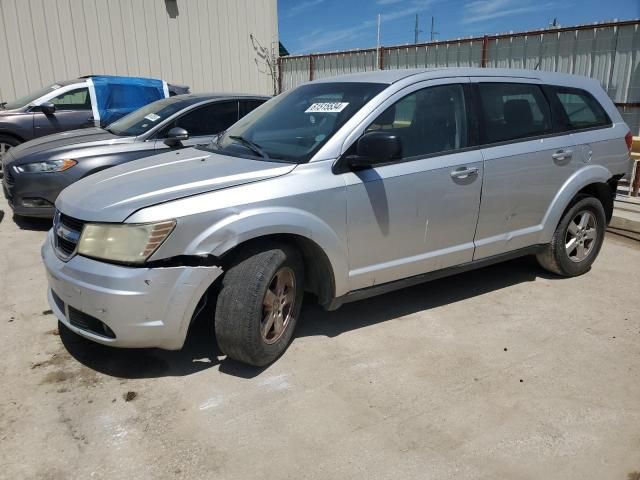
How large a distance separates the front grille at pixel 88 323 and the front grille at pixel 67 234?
331 millimetres

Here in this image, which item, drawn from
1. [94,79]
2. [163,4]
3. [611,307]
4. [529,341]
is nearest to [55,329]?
[529,341]

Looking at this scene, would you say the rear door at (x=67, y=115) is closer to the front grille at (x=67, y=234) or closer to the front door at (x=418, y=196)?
the front grille at (x=67, y=234)

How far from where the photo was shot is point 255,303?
3.02 m

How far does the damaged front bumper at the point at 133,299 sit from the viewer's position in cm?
279

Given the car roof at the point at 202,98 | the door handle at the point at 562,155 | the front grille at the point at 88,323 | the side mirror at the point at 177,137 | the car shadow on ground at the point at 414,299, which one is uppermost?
the car roof at the point at 202,98

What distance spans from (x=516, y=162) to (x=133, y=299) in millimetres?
2949

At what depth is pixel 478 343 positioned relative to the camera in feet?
12.0

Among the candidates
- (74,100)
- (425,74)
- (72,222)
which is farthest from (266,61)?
(72,222)

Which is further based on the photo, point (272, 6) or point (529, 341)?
point (272, 6)

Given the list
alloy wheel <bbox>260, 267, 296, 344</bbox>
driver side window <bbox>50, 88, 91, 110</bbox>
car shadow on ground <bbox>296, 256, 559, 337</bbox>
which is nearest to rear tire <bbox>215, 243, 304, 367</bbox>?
alloy wheel <bbox>260, 267, 296, 344</bbox>

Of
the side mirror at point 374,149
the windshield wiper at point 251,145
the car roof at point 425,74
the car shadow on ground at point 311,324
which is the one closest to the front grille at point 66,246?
the car shadow on ground at point 311,324

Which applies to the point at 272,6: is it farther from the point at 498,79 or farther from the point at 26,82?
the point at 498,79

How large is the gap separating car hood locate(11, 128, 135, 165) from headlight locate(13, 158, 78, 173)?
56 mm

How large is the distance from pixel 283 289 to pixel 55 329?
1706 millimetres
